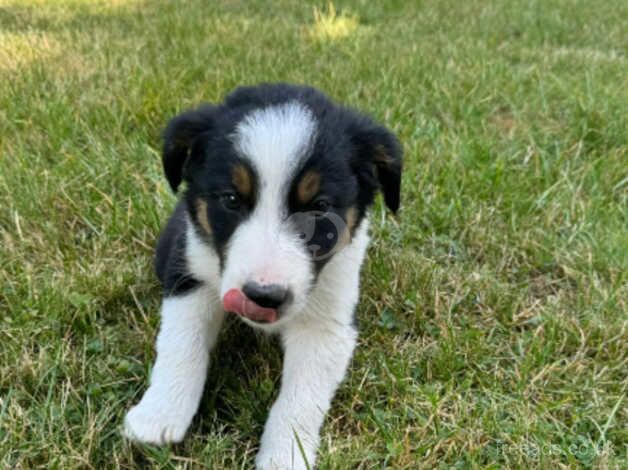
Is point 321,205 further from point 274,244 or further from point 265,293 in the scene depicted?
point 265,293

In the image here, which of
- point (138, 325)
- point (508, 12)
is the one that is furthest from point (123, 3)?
point (138, 325)

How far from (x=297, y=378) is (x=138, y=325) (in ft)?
2.54

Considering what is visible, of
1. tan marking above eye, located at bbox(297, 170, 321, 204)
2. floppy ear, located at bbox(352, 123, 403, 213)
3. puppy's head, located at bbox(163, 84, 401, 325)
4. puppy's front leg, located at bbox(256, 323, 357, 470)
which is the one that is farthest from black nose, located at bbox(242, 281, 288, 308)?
floppy ear, located at bbox(352, 123, 403, 213)

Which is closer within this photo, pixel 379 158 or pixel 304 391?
pixel 304 391

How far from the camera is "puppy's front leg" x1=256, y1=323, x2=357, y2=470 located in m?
2.28

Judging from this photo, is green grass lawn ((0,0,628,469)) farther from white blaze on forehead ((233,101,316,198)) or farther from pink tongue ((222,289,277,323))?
white blaze on forehead ((233,101,316,198))

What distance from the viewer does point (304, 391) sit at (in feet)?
7.99

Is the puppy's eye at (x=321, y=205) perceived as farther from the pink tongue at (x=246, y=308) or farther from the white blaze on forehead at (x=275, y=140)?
the pink tongue at (x=246, y=308)

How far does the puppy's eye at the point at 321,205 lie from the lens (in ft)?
7.66

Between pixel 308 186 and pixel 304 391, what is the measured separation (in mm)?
744

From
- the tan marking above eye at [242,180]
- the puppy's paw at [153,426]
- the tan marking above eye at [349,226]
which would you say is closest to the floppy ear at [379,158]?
the tan marking above eye at [349,226]

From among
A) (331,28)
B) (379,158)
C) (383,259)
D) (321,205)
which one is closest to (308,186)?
(321,205)

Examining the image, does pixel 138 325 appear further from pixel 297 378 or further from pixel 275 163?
pixel 275 163

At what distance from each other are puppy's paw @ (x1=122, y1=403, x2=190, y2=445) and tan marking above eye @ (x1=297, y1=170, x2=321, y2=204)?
34.0 inches
